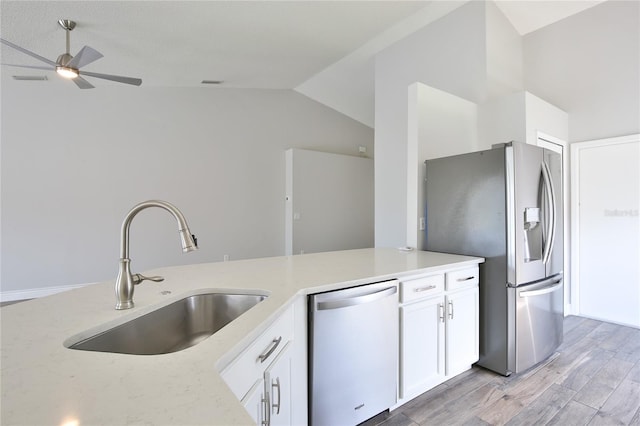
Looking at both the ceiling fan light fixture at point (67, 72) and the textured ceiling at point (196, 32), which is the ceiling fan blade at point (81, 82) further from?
the textured ceiling at point (196, 32)

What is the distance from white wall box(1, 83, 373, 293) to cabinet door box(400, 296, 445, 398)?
4.12m

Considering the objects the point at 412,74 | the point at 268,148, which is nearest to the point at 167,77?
the point at 268,148

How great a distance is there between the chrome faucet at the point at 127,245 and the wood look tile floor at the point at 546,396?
1498 millimetres

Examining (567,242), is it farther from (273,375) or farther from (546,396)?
(273,375)

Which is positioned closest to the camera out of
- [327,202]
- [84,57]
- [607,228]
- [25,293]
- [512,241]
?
[512,241]

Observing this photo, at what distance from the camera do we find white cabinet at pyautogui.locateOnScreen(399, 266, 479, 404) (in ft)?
6.12

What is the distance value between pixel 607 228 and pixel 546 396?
246 cm

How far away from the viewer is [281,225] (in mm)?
5891

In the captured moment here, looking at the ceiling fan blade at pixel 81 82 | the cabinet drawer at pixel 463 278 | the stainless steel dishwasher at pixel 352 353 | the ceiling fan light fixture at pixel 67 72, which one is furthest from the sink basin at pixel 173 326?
the ceiling fan blade at pixel 81 82

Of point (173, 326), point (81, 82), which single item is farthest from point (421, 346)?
point (81, 82)

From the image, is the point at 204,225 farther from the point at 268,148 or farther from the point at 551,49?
the point at 551,49

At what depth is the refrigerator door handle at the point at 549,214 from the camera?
7.63ft

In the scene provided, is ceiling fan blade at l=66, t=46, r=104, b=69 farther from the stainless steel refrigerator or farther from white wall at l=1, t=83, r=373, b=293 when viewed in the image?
the stainless steel refrigerator

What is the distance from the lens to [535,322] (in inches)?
90.2
